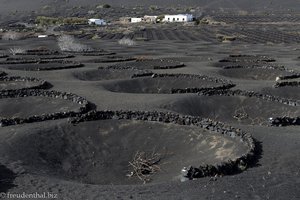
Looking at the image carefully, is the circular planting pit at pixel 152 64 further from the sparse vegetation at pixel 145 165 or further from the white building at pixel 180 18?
the white building at pixel 180 18

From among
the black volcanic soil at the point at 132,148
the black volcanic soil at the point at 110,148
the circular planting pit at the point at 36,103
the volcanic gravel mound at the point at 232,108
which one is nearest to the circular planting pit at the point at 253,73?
the black volcanic soil at the point at 132,148

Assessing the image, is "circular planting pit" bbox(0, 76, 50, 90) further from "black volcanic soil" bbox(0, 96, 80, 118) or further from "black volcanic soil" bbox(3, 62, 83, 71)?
"black volcanic soil" bbox(3, 62, 83, 71)

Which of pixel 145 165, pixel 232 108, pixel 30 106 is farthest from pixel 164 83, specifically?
pixel 145 165

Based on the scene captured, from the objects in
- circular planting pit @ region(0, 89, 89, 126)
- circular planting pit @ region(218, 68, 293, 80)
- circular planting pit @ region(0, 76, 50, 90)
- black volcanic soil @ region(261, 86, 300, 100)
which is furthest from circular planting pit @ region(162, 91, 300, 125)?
circular planting pit @ region(218, 68, 293, 80)

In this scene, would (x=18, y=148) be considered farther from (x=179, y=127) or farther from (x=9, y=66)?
(x=9, y=66)

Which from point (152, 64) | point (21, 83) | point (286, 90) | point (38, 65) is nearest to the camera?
point (286, 90)

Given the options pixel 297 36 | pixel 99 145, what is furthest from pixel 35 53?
pixel 297 36

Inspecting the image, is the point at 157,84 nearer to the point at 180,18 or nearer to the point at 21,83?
the point at 21,83
